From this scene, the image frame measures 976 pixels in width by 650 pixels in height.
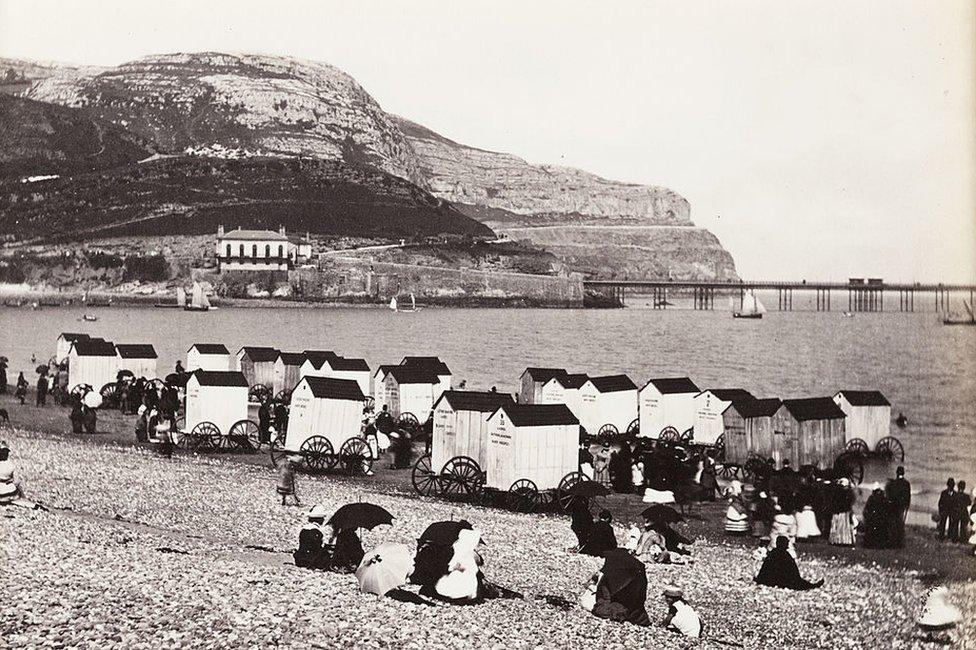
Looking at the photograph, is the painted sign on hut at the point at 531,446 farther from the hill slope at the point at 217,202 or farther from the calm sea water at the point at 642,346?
the hill slope at the point at 217,202

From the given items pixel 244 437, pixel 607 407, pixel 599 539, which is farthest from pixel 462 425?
pixel 607 407

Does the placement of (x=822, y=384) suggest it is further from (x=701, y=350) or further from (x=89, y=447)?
(x=89, y=447)

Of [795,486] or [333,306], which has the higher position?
[333,306]

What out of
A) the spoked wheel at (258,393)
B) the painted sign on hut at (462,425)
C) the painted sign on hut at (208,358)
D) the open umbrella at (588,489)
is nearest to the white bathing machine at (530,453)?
the painted sign on hut at (462,425)

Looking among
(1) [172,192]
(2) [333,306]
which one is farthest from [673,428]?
(1) [172,192]

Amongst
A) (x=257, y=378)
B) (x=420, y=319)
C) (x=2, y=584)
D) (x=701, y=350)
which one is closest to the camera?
(x=2, y=584)

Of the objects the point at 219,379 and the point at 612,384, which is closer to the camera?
the point at 219,379

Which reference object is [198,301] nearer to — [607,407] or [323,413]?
[607,407]
